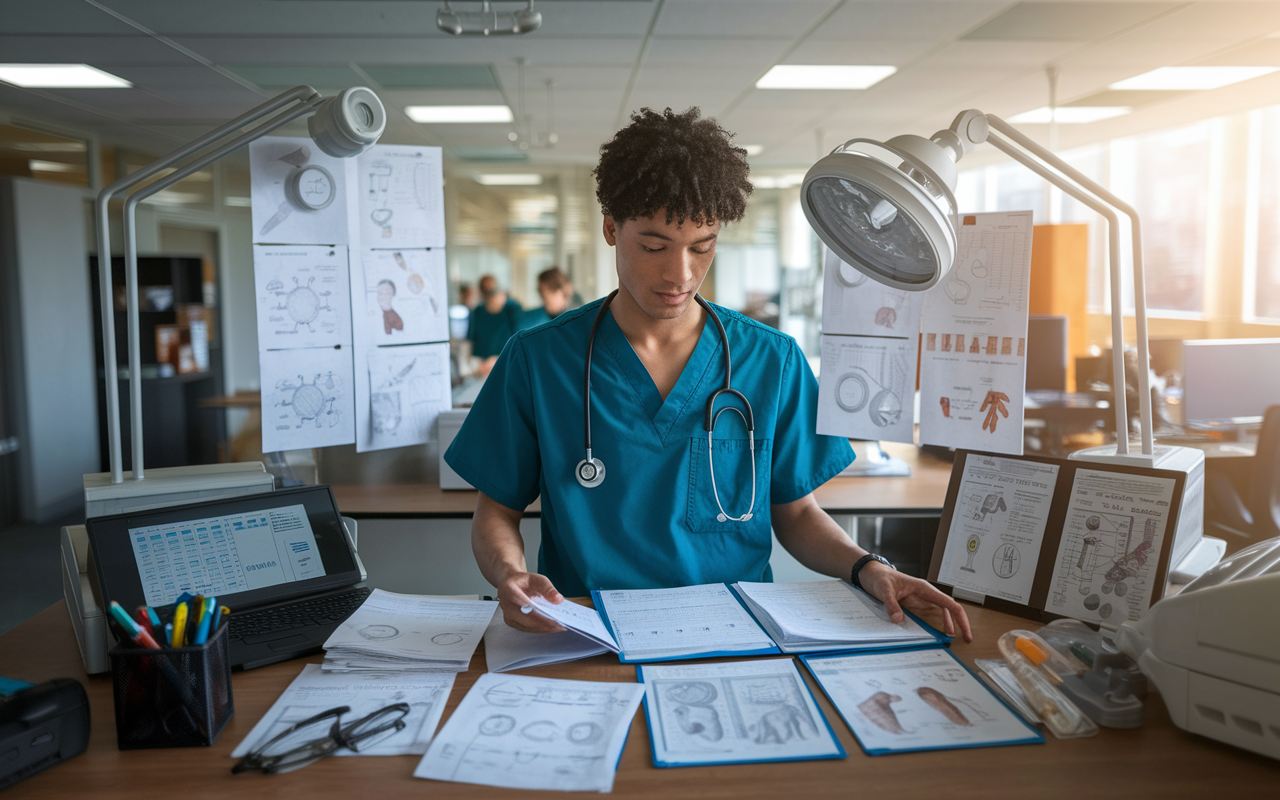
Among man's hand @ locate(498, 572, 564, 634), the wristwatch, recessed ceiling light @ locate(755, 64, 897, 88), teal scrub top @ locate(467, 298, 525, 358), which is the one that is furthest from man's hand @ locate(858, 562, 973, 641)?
teal scrub top @ locate(467, 298, 525, 358)

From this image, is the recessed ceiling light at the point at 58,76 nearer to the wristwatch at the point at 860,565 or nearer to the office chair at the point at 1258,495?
the wristwatch at the point at 860,565

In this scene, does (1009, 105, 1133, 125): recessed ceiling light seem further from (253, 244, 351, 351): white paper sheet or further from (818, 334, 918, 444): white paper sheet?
(253, 244, 351, 351): white paper sheet

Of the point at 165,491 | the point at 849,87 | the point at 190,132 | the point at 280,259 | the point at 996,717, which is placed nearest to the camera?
the point at 996,717

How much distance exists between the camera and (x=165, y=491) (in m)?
1.35

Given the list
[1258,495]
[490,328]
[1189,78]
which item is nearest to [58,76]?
[490,328]

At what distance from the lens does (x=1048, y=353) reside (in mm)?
4238

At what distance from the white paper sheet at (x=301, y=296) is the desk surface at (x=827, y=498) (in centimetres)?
53

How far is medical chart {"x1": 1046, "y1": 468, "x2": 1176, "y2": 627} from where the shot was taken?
3.72 ft

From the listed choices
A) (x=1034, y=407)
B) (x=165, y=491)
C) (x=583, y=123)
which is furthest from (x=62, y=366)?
(x=1034, y=407)

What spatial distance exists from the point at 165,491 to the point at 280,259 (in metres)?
0.67

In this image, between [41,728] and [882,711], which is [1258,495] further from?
[41,728]

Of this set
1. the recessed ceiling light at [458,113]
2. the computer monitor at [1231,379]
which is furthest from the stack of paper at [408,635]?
the recessed ceiling light at [458,113]

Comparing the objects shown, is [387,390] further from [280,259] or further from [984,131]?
[984,131]

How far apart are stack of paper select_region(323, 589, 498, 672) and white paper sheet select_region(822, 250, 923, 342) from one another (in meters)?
0.87
